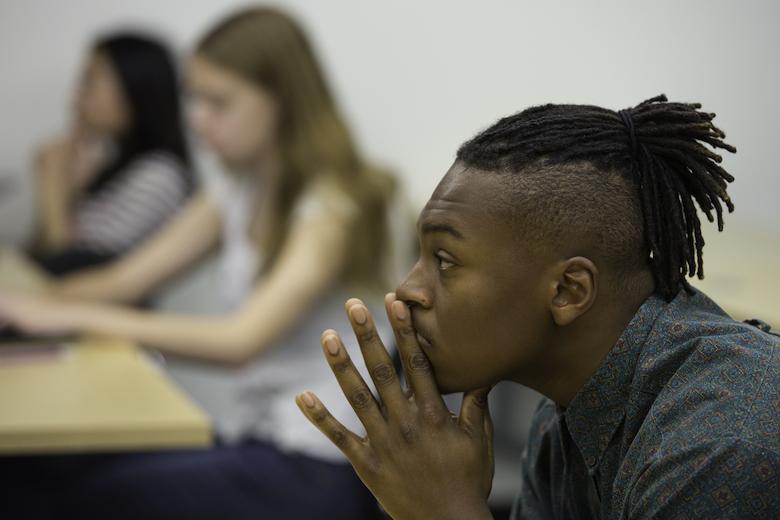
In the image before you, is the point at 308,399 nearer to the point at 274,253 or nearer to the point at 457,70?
the point at 274,253

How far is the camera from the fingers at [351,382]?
95 centimetres

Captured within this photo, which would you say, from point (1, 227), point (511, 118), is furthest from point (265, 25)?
point (1, 227)

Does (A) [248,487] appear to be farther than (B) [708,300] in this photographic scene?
Yes

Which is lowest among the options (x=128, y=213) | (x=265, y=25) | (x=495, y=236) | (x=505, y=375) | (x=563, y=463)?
(x=128, y=213)

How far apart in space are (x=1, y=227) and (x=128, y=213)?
0.96 meters

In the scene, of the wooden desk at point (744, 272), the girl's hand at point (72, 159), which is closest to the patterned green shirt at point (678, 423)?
the wooden desk at point (744, 272)

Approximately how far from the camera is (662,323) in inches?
33.9

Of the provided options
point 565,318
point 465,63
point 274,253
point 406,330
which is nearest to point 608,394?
point 565,318

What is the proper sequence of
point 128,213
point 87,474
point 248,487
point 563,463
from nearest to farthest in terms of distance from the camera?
1. point 563,463
2. point 248,487
3. point 87,474
4. point 128,213

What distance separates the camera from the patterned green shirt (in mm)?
747

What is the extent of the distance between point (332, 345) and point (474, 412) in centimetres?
14

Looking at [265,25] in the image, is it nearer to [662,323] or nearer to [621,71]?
[621,71]

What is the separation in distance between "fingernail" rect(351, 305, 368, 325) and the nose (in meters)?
0.04

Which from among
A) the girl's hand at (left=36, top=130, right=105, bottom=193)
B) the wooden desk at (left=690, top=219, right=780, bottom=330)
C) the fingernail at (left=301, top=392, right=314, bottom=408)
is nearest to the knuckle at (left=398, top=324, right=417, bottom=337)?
the fingernail at (left=301, top=392, right=314, bottom=408)
